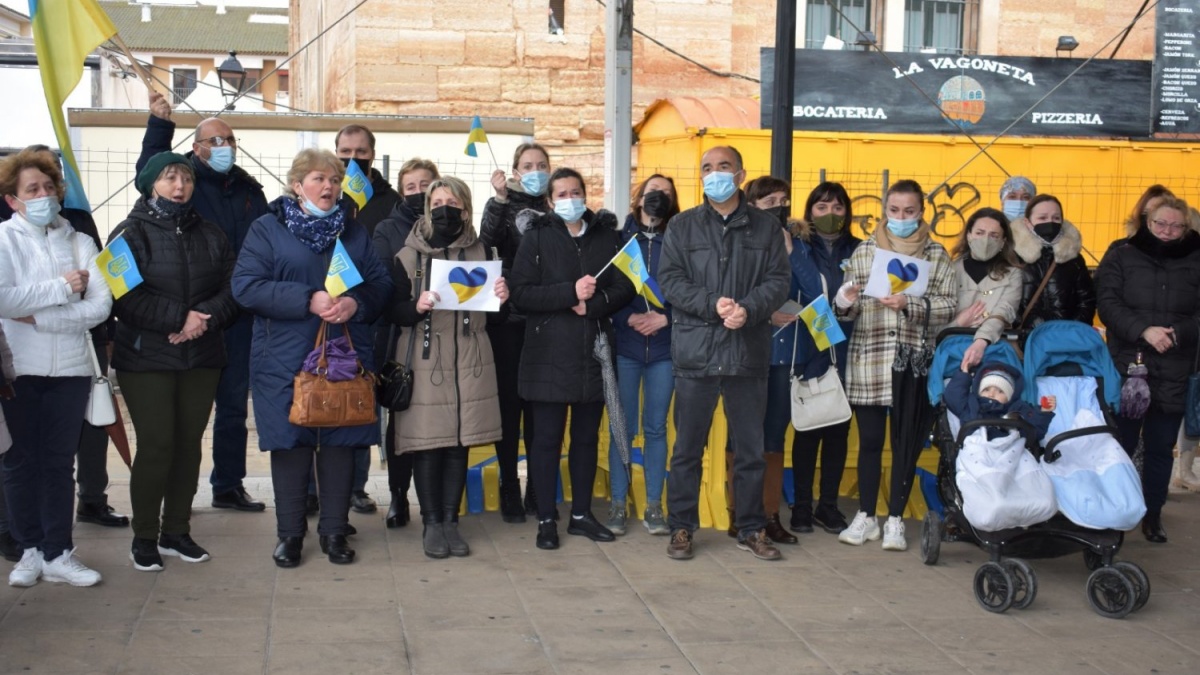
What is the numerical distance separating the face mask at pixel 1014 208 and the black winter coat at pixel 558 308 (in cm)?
215

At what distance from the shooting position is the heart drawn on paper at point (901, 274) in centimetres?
641

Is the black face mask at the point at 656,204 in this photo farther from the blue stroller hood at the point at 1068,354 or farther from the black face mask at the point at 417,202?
the blue stroller hood at the point at 1068,354

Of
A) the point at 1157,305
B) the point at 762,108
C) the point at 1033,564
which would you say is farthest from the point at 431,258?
the point at 762,108

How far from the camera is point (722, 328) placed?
629 cm

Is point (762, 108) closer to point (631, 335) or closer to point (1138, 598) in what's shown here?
point (631, 335)

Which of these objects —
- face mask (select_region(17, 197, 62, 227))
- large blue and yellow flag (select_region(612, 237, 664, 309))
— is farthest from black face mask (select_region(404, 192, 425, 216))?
face mask (select_region(17, 197, 62, 227))

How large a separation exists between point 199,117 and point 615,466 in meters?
8.84

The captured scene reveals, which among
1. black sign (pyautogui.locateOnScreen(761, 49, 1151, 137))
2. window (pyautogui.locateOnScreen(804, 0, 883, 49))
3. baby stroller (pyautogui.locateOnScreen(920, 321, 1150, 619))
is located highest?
window (pyautogui.locateOnScreen(804, 0, 883, 49))

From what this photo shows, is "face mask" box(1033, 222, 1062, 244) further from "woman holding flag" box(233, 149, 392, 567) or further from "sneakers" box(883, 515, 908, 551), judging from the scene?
"woman holding flag" box(233, 149, 392, 567)

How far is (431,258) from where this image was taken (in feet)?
21.0

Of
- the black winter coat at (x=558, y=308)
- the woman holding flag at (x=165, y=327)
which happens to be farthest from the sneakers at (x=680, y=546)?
the woman holding flag at (x=165, y=327)

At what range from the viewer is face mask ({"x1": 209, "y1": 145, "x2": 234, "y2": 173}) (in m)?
6.74

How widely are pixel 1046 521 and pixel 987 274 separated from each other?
142cm

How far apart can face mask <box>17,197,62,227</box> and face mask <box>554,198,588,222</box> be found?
2.31 meters
